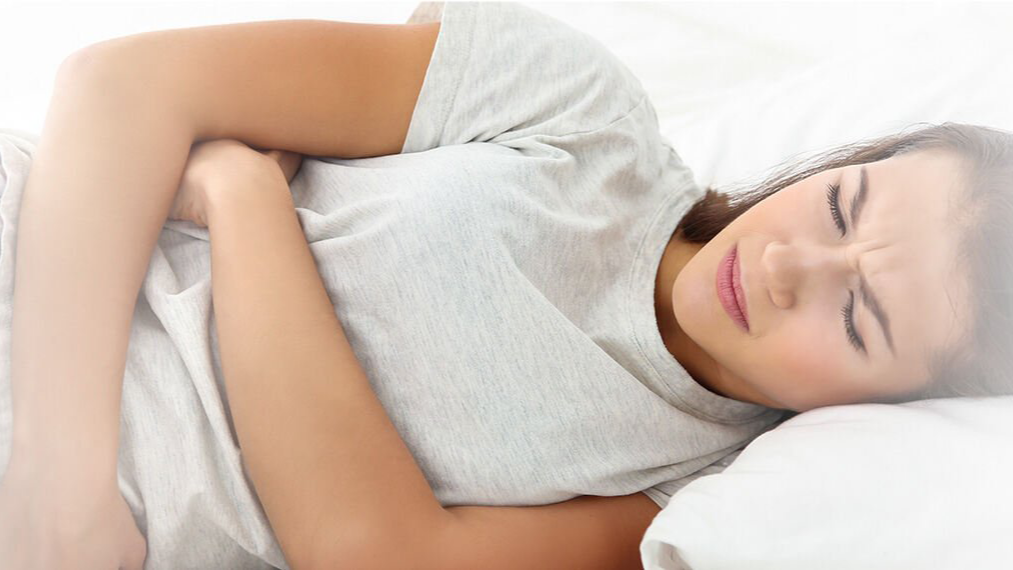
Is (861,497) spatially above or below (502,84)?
below

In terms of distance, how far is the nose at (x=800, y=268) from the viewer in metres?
0.76

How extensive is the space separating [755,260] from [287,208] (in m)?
0.42

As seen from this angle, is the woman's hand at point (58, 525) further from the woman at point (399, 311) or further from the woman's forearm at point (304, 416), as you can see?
the woman's forearm at point (304, 416)

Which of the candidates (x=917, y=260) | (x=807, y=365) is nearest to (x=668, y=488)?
(x=807, y=365)

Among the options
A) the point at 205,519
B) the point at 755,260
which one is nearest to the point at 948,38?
the point at 755,260

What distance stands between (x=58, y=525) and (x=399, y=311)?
→ 0.31m

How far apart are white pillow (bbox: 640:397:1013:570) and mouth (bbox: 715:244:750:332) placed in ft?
0.40

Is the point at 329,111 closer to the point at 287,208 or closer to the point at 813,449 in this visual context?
the point at 287,208

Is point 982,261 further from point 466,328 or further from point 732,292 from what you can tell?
point 466,328

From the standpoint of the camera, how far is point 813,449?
74 cm

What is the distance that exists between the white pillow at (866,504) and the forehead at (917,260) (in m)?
0.06

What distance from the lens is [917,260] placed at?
738 millimetres

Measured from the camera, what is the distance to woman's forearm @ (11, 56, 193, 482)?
0.70 meters

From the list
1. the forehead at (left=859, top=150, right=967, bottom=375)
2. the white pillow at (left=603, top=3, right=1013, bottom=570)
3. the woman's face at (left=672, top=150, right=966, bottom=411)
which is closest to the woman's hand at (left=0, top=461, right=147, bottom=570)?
the white pillow at (left=603, top=3, right=1013, bottom=570)
